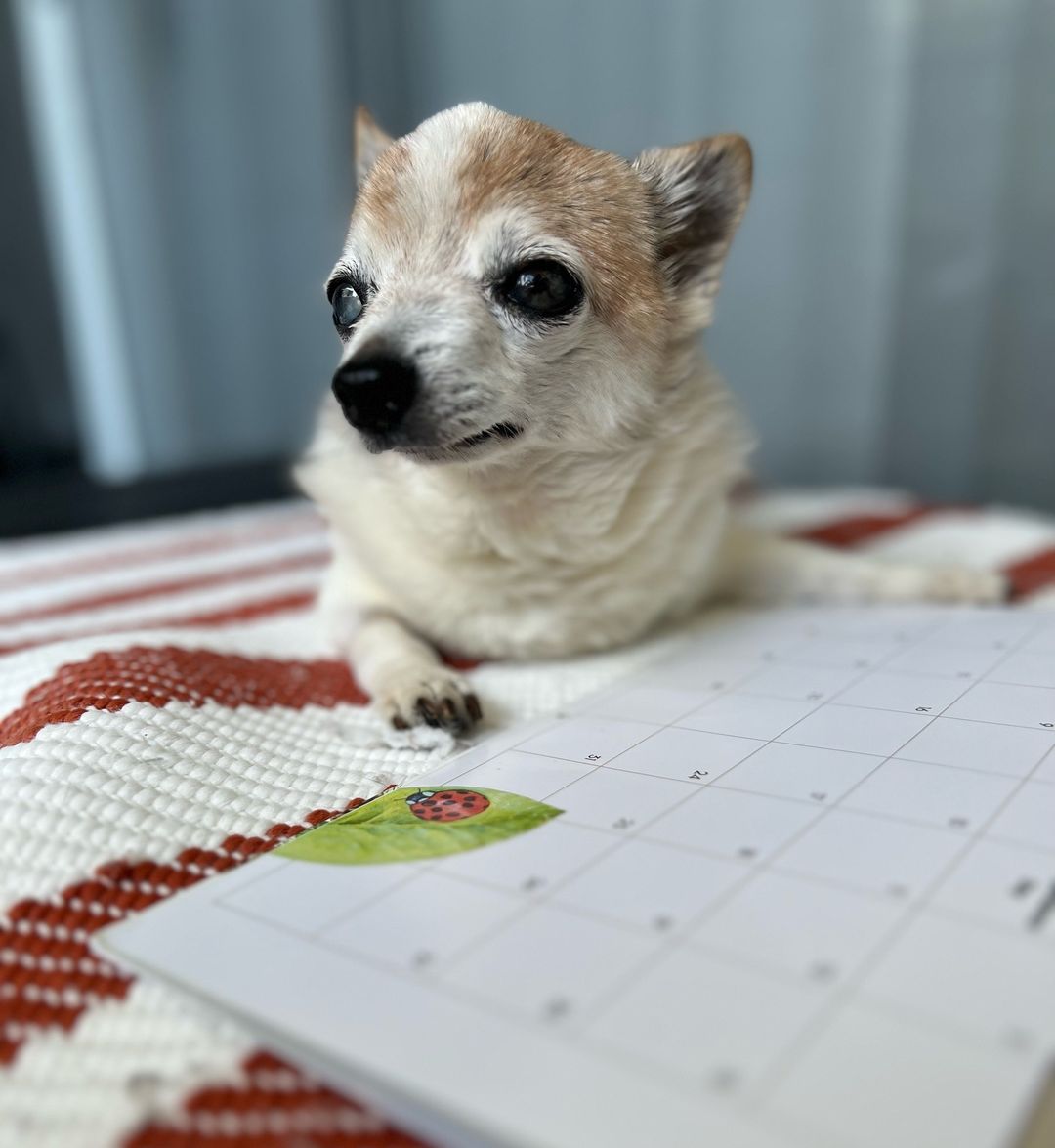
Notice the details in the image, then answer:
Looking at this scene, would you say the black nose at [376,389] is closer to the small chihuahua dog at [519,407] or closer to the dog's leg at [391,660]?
the small chihuahua dog at [519,407]

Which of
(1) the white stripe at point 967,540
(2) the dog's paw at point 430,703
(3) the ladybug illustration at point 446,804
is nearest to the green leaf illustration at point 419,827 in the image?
(3) the ladybug illustration at point 446,804

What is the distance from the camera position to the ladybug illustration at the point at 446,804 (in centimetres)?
64

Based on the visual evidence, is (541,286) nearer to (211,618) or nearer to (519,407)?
(519,407)

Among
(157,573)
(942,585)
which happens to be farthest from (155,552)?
(942,585)

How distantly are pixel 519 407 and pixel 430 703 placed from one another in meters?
0.27

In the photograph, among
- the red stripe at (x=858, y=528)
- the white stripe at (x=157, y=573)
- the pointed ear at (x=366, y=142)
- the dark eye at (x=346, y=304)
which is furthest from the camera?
the red stripe at (x=858, y=528)

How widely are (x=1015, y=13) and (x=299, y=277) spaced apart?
1.85m

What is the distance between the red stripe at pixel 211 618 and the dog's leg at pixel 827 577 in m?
0.56

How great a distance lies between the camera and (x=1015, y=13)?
1.72m

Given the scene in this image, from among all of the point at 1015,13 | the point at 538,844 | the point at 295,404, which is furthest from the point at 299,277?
the point at 538,844

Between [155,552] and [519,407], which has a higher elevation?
[519,407]

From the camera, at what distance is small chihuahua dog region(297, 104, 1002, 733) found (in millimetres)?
826

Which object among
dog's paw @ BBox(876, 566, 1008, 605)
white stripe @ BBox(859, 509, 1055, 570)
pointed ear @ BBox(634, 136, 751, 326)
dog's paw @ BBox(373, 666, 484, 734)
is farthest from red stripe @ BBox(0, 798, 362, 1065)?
white stripe @ BBox(859, 509, 1055, 570)

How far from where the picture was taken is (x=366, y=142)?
1.06 meters
